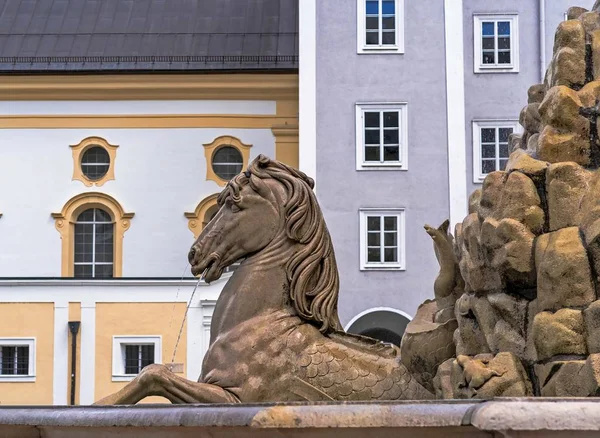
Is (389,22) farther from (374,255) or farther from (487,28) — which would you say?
(374,255)

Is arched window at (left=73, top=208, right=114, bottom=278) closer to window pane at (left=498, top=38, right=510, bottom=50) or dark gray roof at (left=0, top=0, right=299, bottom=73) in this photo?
dark gray roof at (left=0, top=0, right=299, bottom=73)

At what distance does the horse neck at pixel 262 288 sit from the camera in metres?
6.84

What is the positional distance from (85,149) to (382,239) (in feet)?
31.1

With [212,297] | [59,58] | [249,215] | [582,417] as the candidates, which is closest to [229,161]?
[59,58]

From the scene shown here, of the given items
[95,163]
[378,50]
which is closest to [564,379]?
[378,50]

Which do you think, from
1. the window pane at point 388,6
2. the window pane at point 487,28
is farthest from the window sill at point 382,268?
the window pane at point 388,6

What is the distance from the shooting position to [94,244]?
40469 mm

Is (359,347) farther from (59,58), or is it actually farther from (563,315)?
(59,58)

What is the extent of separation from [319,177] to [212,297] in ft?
21.0

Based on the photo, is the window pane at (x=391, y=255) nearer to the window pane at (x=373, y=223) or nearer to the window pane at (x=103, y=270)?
the window pane at (x=373, y=223)

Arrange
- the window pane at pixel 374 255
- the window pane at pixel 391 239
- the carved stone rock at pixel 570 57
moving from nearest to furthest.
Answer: the carved stone rock at pixel 570 57, the window pane at pixel 374 255, the window pane at pixel 391 239

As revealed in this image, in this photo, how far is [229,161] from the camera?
40.7 meters

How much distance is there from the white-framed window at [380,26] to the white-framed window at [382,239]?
435cm

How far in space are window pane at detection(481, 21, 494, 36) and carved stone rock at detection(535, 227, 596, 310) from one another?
33301 millimetres
